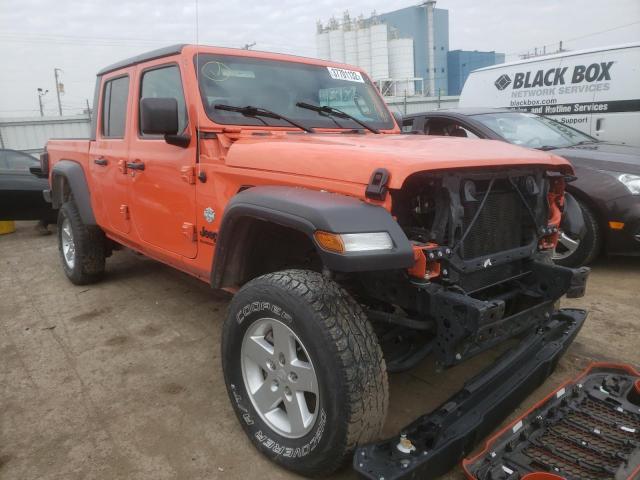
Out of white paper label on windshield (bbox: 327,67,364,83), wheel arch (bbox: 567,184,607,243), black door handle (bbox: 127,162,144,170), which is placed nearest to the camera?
black door handle (bbox: 127,162,144,170)

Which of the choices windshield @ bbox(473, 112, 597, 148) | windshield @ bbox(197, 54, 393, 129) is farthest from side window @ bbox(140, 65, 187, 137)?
windshield @ bbox(473, 112, 597, 148)

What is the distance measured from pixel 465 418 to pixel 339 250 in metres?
0.95

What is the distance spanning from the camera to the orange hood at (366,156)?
2055 millimetres

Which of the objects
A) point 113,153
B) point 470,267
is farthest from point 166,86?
point 470,267

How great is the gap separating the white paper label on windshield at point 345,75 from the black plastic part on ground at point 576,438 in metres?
2.49

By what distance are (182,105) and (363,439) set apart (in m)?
2.23

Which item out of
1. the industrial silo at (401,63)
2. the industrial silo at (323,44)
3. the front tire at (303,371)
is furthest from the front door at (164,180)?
the industrial silo at (401,63)

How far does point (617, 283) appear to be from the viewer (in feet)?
14.8

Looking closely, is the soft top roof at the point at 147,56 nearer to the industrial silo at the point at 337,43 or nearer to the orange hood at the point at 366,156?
the orange hood at the point at 366,156

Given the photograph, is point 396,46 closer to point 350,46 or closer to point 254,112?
point 350,46

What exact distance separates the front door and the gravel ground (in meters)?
0.79

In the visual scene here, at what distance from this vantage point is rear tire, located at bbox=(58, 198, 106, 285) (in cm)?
466

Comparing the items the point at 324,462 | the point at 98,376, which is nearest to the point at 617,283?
the point at 324,462

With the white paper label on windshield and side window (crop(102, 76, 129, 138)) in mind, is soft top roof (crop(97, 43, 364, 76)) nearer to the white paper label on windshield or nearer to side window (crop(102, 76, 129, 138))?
the white paper label on windshield
